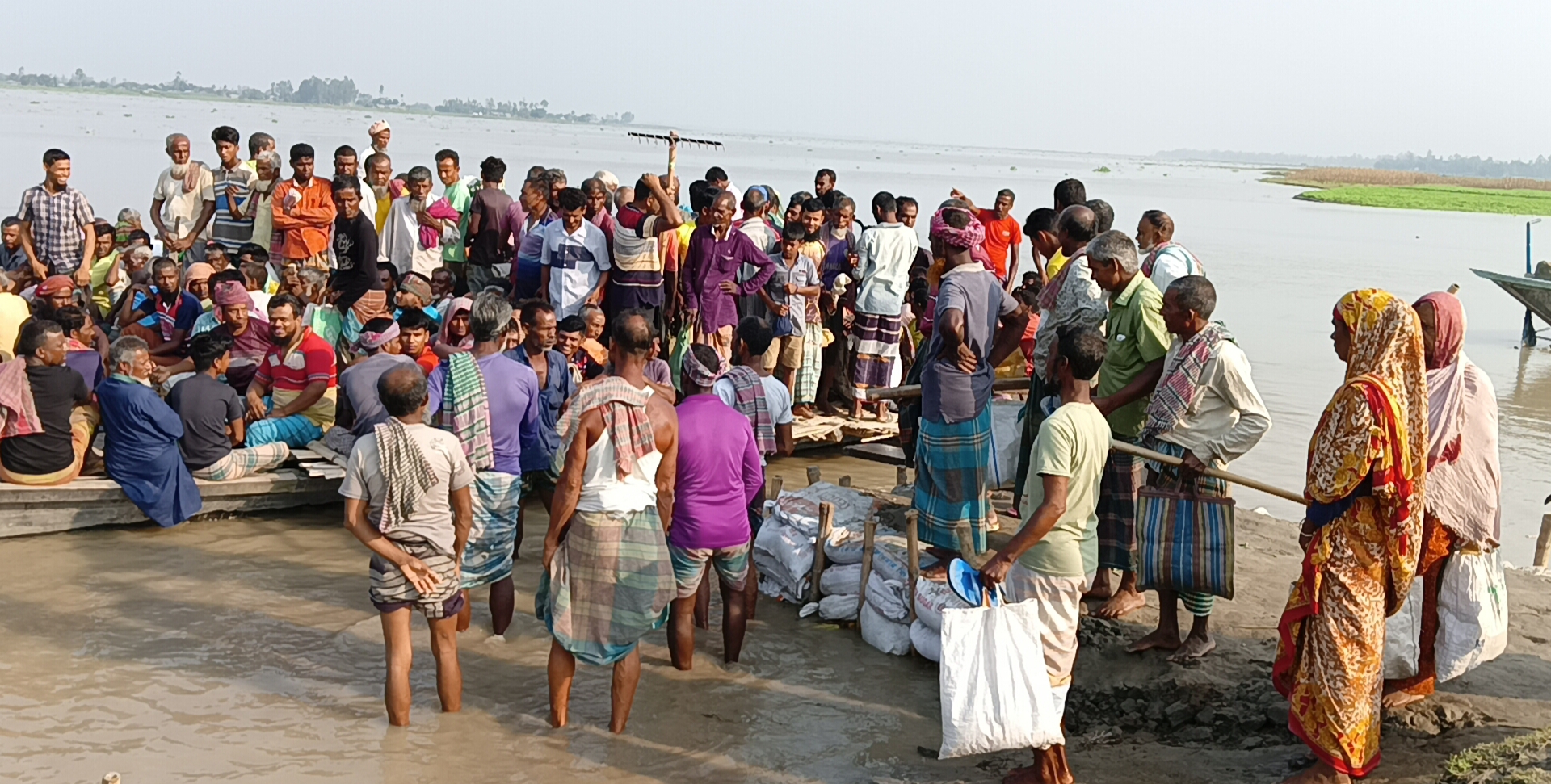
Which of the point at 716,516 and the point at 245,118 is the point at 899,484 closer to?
the point at 716,516

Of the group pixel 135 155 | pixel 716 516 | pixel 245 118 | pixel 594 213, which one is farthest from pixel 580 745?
pixel 245 118

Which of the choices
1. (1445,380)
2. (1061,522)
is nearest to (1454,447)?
(1445,380)

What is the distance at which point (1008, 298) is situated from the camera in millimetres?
6492

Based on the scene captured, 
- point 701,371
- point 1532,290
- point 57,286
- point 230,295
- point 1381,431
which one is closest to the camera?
point 1381,431

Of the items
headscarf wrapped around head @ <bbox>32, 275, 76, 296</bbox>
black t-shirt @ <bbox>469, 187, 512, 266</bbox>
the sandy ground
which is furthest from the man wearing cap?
the sandy ground

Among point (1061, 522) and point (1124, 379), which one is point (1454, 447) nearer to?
point (1124, 379)

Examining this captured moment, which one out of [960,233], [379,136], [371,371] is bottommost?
[371,371]

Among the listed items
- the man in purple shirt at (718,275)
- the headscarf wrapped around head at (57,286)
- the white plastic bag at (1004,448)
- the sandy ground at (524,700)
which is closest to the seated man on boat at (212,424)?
the sandy ground at (524,700)

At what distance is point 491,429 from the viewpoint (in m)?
6.06

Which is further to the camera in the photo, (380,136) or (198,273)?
(380,136)

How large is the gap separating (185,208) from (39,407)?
394cm

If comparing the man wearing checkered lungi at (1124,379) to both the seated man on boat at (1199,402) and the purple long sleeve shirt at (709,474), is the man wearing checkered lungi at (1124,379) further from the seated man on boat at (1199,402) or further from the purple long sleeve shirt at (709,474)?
the purple long sleeve shirt at (709,474)

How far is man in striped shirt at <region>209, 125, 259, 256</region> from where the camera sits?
10.3 meters

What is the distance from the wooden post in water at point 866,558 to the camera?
6555 mm
